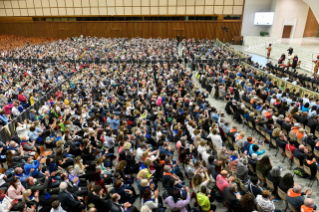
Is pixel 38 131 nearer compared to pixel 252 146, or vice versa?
pixel 252 146

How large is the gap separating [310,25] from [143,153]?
31.8m

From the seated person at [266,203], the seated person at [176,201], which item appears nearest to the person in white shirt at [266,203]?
the seated person at [266,203]

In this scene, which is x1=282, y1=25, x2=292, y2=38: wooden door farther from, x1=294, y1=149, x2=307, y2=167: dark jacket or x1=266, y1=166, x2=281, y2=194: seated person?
x1=266, y1=166, x2=281, y2=194: seated person

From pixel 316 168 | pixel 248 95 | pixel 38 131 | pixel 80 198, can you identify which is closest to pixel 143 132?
pixel 80 198

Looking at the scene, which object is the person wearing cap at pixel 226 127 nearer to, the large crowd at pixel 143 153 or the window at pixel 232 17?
the large crowd at pixel 143 153

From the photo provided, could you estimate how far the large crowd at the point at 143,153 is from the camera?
13.9 ft

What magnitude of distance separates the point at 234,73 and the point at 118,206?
13179 mm

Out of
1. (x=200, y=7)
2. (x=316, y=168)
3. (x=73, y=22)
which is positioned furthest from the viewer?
(x=73, y=22)

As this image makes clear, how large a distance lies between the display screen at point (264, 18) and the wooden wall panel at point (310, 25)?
14.1 feet

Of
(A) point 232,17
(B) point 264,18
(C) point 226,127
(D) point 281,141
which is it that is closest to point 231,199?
(D) point 281,141

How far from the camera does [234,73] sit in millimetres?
14875

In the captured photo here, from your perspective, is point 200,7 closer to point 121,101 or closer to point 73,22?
point 73,22

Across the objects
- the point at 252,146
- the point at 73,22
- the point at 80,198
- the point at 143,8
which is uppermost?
the point at 143,8

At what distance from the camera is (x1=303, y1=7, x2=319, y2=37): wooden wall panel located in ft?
86.8
